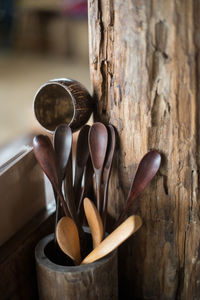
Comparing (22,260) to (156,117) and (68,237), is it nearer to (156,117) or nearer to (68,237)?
(68,237)

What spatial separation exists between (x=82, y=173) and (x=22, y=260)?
231 millimetres

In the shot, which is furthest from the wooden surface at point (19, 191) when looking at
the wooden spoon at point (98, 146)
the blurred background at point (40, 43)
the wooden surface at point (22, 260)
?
the blurred background at point (40, 43)

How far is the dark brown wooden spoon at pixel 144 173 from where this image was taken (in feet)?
2.91

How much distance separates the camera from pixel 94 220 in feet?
2.83

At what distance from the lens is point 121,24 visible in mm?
838

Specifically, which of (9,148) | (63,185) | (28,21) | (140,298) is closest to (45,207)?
(63,185)

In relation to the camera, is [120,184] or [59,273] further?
[120,184]

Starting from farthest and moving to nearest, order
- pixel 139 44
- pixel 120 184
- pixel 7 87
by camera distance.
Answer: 1. pixel 7 87
2. pixel 120 184
3. pixel 139 44

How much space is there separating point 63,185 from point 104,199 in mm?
90

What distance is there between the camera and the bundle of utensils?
2.82 feet

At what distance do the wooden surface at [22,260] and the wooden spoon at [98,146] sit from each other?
0.19 m

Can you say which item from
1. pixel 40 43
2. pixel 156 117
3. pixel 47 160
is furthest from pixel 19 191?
pixel 40 43

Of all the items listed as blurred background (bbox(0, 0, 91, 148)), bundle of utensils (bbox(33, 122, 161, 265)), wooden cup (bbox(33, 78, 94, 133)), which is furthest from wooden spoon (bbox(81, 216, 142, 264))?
blurred background (bbox(0, 0, 91, 148))

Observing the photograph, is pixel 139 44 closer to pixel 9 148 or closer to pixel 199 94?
pixel 199 94
